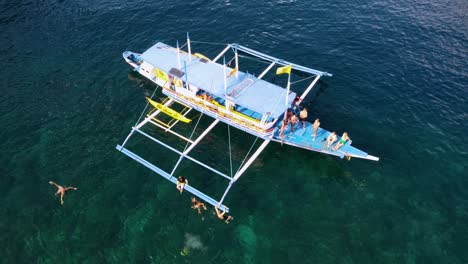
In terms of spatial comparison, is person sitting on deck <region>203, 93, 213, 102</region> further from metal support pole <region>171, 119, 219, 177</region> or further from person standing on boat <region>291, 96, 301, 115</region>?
person standing on boat <region>291, 96, 301, 115</region>

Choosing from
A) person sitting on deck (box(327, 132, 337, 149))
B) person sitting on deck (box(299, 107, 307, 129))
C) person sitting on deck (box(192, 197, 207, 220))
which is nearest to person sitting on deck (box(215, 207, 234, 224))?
person sitting on deck (box(192, 197, 207, 220))

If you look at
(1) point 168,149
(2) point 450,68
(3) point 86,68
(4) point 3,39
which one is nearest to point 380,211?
(1) point 168,149

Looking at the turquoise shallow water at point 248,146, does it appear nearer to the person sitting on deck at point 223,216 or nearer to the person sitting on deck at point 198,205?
the person sitting on deck at point 223,216

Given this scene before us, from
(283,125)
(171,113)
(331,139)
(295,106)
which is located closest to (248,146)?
(283,125)

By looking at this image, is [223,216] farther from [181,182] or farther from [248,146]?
[248,146]

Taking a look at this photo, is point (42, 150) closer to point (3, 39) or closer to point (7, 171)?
point (7, 171)
